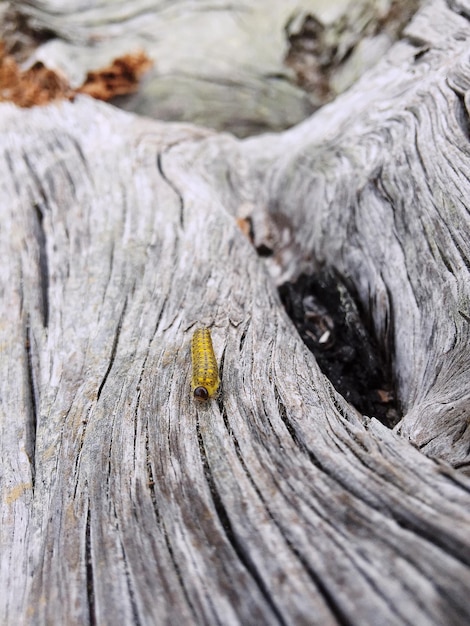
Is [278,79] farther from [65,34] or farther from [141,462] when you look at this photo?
[141,462]

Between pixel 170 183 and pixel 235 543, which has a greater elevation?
pixel 235 543

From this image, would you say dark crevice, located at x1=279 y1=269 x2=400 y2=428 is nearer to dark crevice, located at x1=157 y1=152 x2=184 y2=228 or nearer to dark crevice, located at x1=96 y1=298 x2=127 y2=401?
dark crevice, located at x1=157 y1=152 x2=184 y2=228

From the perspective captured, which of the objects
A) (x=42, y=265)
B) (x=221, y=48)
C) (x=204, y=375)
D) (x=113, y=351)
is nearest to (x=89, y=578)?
(x=204, y=375)

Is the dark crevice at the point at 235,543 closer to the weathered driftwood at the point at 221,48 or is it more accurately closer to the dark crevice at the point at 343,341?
the dark crevice at the point at 343,341

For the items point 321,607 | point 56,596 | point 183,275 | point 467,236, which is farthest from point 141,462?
point 467,236

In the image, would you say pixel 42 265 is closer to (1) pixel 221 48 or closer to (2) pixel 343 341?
(2) pixel 343 341

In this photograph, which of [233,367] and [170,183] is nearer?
[233,367]
